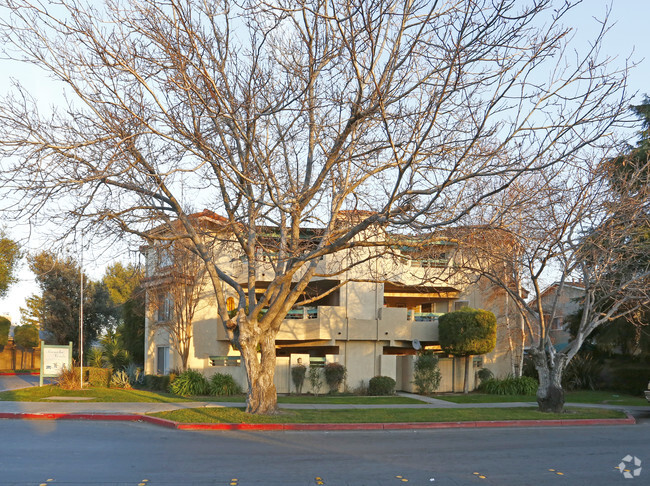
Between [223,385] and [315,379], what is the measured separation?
12.2ft

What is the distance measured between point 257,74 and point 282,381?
15.2 metres

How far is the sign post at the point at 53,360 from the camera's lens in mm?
27391

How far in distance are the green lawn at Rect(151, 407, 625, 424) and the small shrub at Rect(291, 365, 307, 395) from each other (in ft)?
22.2

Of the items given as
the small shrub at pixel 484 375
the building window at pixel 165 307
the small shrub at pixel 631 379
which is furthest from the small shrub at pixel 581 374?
the building window at pixel 165 307

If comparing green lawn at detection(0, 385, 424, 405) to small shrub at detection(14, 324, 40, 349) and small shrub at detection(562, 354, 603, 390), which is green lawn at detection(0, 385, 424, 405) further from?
small shrub at detection(14, 324, 40, 349)

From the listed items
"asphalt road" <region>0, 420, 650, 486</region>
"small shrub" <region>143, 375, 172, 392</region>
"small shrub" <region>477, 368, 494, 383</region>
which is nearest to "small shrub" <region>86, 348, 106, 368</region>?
"small shrub" <region>143, 375, 172, 392</region>

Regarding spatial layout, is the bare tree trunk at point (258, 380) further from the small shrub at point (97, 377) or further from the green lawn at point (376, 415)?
the small shrub at point (97, 377)

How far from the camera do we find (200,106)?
45.6ft

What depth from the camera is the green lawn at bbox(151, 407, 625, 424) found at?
1631 cm

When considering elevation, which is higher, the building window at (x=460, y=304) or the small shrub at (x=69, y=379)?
the building window at (x=460, y=304)

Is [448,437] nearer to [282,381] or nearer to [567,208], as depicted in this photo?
[567,208]

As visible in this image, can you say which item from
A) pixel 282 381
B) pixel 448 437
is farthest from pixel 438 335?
pixel 448 437

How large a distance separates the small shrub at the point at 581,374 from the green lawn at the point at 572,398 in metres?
2.31

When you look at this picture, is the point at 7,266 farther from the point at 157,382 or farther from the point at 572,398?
the point at 572,398
